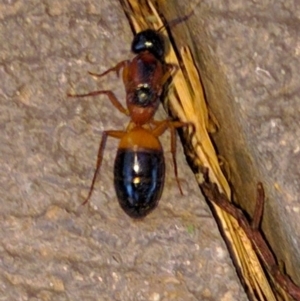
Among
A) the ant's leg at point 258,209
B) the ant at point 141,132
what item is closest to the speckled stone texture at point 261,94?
the ant's leg at point 258,209

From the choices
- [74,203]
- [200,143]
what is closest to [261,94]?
[200,143]

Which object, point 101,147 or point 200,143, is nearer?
point 101,147

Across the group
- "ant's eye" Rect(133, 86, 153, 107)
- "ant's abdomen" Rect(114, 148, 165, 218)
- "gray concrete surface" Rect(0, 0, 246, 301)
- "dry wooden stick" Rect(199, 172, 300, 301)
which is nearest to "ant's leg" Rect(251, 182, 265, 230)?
"dry wooden stick" Rect(199, 172, 300, 301)

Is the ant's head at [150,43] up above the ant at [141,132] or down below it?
above

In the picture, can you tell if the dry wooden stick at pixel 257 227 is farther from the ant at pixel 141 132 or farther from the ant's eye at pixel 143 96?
the ant's eye at pixel 143 96

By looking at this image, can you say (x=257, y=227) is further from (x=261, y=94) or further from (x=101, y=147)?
(x=101, y=147)

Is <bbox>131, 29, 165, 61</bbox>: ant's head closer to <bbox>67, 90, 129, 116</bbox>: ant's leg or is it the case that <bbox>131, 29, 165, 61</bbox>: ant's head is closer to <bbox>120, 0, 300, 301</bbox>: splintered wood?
<bbox>120, 0, 300, 301</bbox>: splintered wood
